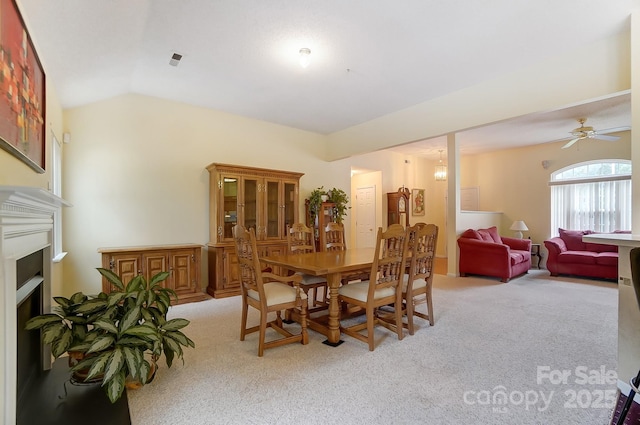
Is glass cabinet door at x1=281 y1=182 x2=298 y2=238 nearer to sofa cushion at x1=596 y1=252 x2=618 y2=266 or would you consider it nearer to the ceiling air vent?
the ceiling air vent

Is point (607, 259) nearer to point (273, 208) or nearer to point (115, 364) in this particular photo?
point (273, 208)

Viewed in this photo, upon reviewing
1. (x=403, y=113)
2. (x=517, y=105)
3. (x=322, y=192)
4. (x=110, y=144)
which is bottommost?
(x=322, y=192)

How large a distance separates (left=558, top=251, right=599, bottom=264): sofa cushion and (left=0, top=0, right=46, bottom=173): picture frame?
7.31m

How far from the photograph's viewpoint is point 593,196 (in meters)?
6.22

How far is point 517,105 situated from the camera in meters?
3.41

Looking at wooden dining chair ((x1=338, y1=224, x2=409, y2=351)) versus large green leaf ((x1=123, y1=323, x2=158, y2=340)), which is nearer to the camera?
large green leaf ((x1=123, y1=323, x2=158, y2=340))

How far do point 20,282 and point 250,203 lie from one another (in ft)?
10.3

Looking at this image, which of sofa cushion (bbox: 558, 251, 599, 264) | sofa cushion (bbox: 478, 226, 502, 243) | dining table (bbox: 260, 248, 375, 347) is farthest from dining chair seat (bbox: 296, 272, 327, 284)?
sofa cushion (bbox: 558, 251, 599, 264)

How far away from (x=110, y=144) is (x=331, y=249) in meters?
3.16

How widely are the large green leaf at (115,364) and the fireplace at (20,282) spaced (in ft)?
1.18

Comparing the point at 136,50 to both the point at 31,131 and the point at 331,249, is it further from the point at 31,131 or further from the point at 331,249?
the point at 331,249

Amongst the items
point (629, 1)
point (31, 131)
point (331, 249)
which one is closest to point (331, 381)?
point (331, 249)

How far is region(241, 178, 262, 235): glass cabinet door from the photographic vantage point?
4605 millimetres

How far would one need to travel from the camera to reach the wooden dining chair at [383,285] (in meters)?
2.53
